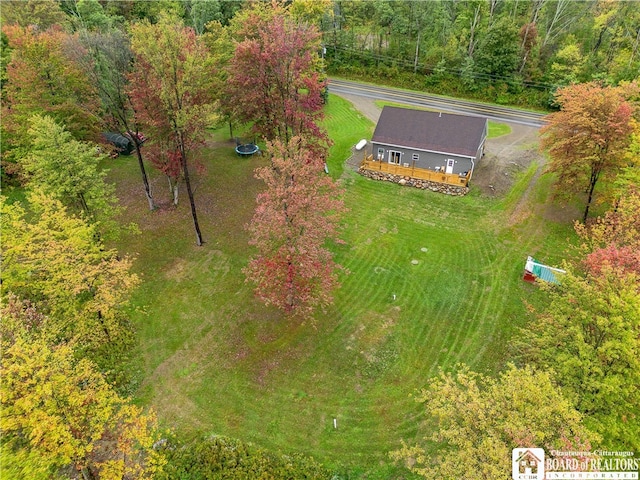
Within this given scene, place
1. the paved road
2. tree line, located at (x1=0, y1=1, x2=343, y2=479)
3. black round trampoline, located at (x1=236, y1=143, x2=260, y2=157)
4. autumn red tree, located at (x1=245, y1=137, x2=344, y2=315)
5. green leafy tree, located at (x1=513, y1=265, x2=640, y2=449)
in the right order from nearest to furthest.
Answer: tree line, located at (x1=0, y1=1, x2=343, y2=479) → green leafy tree, located at (x1=513, y1=265, x2=640, y2=449) → autumn red tree, located at (x1=245, y1=137, x2=344, y2=315) → black round trampoline, located at (x1=236, y1=143, x2=260, y2=157) → the paved road

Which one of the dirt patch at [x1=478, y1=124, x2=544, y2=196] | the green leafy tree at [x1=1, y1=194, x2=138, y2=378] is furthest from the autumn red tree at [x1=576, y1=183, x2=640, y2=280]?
the green leafy tree at [x1=1, y1=194, x2=138, y2=378]

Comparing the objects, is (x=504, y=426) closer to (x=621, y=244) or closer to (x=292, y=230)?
(x=292, y=230)

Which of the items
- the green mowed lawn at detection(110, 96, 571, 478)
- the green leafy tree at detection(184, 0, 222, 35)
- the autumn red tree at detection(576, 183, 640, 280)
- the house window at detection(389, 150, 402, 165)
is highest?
the green leafy tree at detection(184, 0, 222, 35)

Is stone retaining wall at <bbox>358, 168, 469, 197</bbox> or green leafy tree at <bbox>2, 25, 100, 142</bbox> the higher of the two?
green leafy tree at <bbox>2, 25, 100, 142</bbox>

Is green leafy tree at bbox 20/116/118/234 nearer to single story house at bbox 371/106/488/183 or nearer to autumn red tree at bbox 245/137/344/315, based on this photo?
autumn red tree at bbox 245/137/344/315

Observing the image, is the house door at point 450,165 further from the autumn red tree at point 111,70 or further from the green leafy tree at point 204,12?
the green leafy tree at point 204,12

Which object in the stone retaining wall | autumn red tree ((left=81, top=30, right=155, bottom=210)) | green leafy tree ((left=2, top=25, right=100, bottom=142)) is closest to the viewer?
autumn red tree ((left=81, top=30, right=155, bottom=210))
